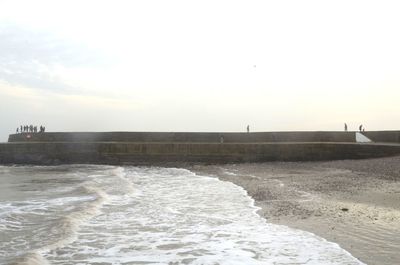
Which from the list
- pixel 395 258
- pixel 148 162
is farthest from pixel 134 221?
pixel 148 162

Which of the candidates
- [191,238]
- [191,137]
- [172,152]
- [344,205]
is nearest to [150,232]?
[191,238]

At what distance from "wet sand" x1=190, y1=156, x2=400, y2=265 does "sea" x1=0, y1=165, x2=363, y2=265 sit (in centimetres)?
34

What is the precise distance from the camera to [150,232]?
24.6ft

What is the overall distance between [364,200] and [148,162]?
692 inches

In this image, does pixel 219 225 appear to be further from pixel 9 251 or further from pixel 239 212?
pixel 9 251

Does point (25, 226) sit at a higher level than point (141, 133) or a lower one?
lower

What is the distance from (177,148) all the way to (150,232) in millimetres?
18947

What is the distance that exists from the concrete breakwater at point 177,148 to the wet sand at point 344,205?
794cm

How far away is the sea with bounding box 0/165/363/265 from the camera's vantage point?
5.91 m

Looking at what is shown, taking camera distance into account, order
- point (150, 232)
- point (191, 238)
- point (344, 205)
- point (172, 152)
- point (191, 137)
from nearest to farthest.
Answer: point (191, 238) → point (150, 232) → point (344, 205) → point (172, 152) → point (191, 137)

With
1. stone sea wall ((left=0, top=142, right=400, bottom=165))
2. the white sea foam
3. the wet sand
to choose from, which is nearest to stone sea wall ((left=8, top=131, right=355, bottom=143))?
stone sea wall ((left=0, top=142, right=400, bottom=165))

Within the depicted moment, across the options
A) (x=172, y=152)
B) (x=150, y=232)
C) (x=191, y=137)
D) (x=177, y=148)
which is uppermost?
(x=191, y=137)

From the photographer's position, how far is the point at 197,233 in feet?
24.2

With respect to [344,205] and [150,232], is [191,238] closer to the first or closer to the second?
[150,232]
